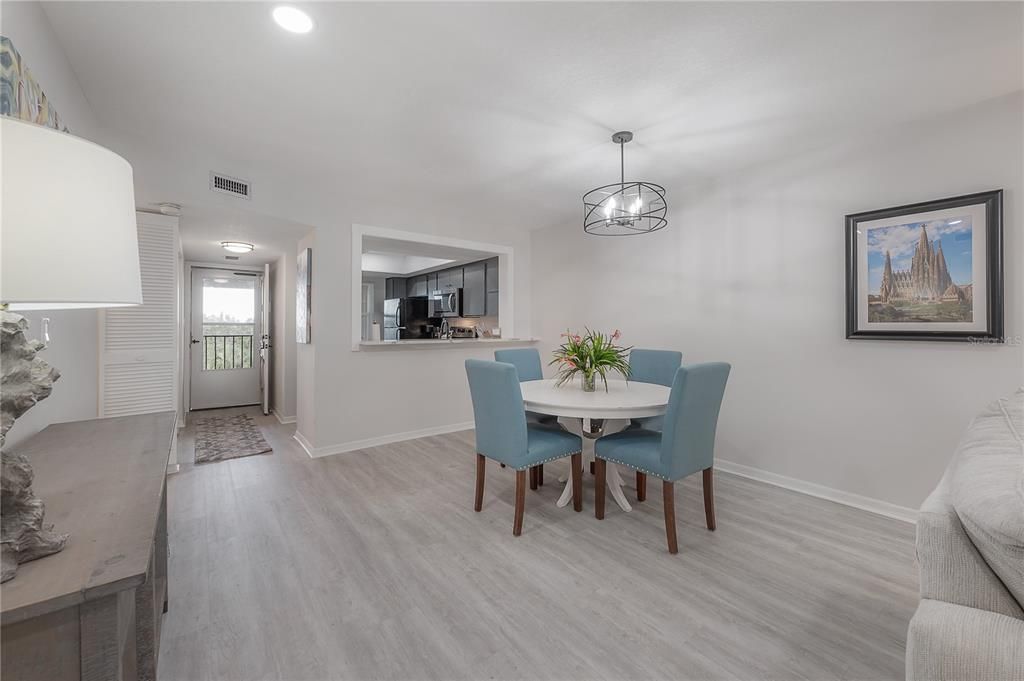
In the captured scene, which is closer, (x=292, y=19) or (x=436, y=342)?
(x=292, y=19)

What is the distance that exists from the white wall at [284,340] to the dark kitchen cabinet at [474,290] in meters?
2.27

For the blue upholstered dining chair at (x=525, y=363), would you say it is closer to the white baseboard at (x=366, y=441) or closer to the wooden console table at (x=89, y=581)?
the white baseboard at (x=366, y=441)

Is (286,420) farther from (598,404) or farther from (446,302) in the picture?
(598,404)

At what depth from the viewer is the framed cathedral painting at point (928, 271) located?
2.29 metres

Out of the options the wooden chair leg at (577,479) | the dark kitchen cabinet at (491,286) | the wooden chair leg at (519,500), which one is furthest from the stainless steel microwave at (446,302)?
the wooden chair leg at (519,500)

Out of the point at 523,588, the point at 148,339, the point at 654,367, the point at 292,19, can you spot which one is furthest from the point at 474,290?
the point at 523,588

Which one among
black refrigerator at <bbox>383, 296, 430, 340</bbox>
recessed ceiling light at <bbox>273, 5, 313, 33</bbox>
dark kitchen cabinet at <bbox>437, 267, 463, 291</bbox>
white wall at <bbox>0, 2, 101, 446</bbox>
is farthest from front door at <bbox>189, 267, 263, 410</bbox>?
recessed ceiling light at <bbox>273, 5, 313, 33</bbox>

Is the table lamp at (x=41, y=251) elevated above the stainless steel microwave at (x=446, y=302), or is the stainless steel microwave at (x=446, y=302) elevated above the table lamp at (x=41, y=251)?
the stainless steel microwave at (x=446, y=302)

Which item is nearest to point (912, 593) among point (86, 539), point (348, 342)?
point (86, 539)

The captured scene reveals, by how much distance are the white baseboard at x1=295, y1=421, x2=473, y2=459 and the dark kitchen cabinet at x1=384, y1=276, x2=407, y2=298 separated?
4.04 metres

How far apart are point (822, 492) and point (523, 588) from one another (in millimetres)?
2290

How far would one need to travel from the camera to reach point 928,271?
249 cm

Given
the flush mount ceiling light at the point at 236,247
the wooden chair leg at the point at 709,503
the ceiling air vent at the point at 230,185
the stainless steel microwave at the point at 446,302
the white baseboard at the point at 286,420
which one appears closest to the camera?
the wooden chair leg at the point at 709,503

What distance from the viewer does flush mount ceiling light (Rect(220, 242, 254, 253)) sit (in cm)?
444
